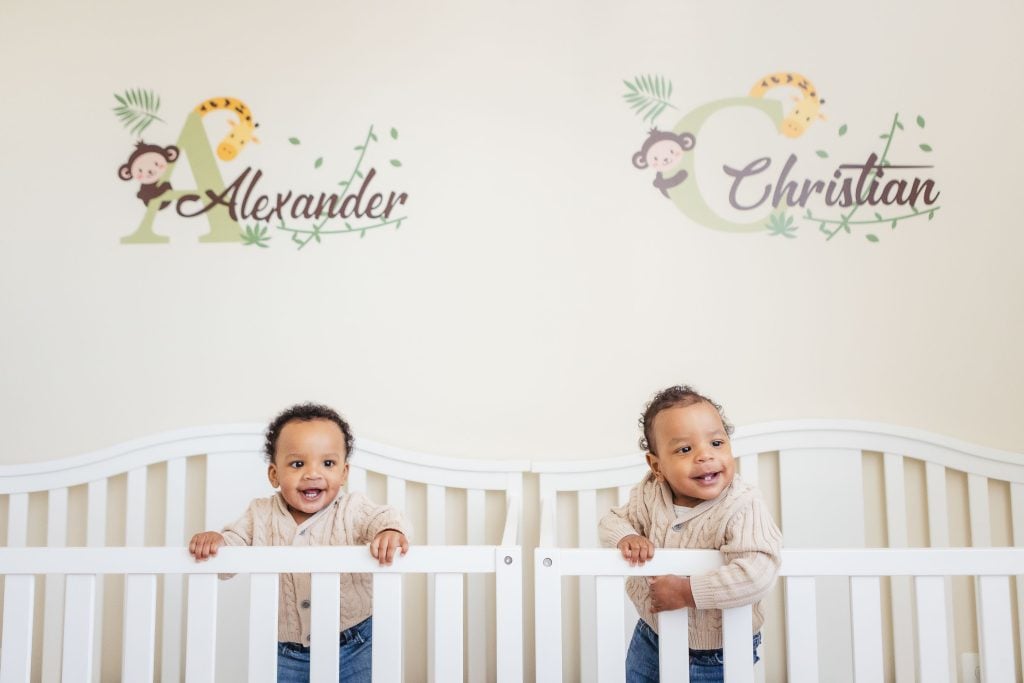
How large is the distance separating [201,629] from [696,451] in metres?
0.70

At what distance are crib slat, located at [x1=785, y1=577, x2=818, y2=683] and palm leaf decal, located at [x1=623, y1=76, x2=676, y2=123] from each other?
1097 mm

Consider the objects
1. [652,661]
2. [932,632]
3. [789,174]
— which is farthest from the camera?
[789,174]

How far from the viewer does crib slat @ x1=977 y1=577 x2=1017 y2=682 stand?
2.95 ft

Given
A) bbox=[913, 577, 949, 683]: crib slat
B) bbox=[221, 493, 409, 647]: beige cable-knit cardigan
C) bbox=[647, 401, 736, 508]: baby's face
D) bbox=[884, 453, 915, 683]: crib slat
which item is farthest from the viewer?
bbox=[884, 453, 915, 683]: crib slat

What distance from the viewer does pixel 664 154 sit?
169cm

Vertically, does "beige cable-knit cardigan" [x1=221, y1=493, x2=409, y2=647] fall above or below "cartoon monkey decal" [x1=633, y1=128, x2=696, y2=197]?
below

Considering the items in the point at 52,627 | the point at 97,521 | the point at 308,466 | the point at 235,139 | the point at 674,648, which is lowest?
the point at 52,627

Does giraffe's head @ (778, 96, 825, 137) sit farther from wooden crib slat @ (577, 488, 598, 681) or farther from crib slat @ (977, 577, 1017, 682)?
crib slat @ (977, 577, 1017, 682)

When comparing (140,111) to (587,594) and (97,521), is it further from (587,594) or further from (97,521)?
(587,594)

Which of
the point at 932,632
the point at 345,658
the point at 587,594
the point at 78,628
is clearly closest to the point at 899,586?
the point at 587,594

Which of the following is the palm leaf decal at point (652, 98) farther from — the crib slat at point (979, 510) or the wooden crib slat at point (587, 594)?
the crib slat at point (979, 510)

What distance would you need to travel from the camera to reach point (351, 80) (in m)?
1.73

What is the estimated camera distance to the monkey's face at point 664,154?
1687 mm

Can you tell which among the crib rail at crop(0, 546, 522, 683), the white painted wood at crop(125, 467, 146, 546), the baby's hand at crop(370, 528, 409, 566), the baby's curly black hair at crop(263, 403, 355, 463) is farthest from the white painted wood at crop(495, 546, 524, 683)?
the white painted wood at crop(125, 467, 146, 546)
